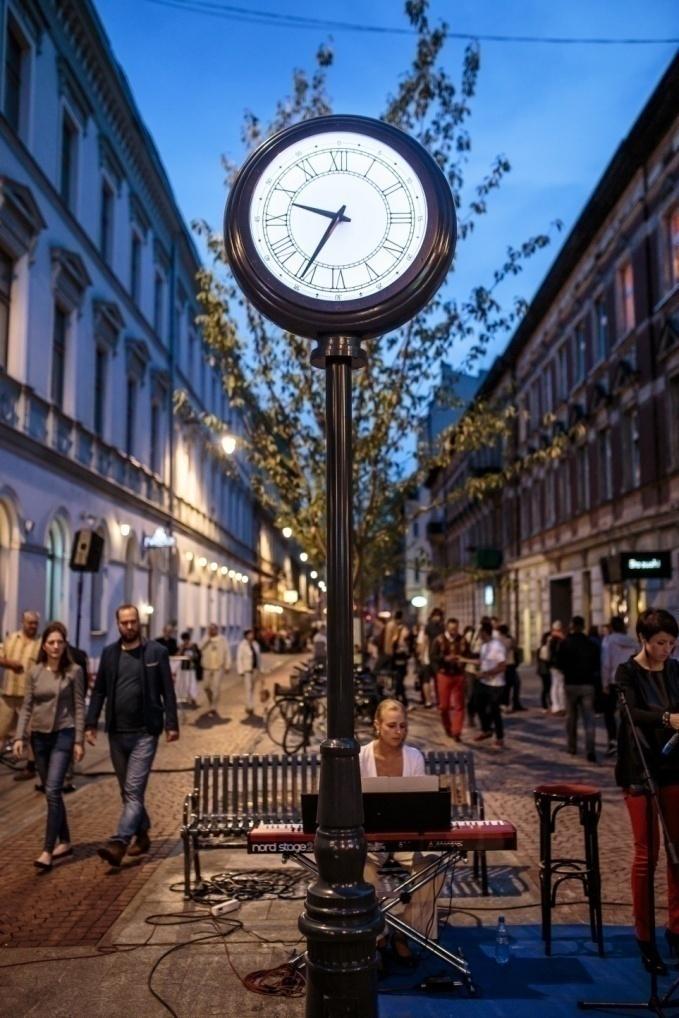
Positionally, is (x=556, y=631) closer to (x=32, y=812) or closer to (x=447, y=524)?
(x=32, y=812)

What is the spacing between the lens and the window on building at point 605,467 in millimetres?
27578

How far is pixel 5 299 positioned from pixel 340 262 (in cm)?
1449

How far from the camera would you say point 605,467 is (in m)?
28.4

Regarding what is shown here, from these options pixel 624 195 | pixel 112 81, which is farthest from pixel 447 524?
pixel 112 81

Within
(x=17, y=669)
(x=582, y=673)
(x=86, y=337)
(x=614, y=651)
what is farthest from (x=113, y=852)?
(x=86, y=337)

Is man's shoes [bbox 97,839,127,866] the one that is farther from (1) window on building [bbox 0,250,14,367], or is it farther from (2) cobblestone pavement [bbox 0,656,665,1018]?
(1) window on building [bbox 0,250,14,367]

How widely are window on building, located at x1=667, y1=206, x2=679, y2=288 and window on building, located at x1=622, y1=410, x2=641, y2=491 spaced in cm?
390

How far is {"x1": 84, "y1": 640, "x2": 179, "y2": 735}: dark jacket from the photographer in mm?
7695

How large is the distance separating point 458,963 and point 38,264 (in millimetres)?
15877

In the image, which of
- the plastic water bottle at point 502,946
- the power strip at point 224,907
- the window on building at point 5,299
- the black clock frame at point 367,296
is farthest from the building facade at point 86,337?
the black clock frame at point 367,296

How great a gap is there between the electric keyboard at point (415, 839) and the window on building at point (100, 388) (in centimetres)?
1792

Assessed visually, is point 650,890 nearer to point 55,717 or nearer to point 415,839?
point 415,839

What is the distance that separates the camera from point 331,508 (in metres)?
3.69

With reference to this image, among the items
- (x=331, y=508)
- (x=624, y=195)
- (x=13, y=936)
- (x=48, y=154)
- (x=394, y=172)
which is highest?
(x=624, y=195)
